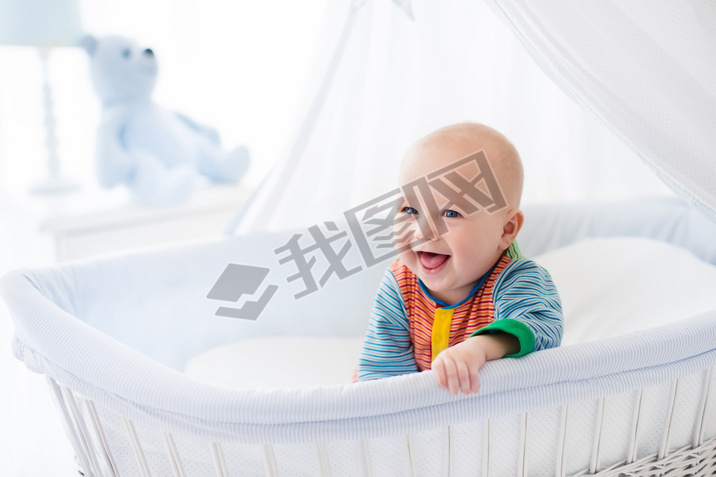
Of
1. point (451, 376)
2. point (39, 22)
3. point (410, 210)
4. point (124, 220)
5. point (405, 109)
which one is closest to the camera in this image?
point (451, 376)

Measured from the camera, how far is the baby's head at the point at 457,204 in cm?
110

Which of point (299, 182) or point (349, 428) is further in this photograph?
point (299, 182)

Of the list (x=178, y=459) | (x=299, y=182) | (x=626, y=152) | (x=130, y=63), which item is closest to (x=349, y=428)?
(x=178, y=459)

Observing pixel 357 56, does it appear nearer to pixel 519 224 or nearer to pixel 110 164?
pixel 519 224

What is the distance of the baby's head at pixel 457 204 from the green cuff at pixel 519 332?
217mm

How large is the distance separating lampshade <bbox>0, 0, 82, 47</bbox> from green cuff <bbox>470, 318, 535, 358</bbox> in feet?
5.12

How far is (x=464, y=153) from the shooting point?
1102mm

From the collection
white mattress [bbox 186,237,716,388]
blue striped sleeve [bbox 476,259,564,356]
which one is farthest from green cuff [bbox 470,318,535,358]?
A: white mattress [bbox 186,237,716,388]

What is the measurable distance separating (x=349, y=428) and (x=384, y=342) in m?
0.42

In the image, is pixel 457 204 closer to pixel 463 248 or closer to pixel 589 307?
pixel 463 248

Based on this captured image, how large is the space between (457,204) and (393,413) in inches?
15.8

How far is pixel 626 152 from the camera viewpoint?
1.84m

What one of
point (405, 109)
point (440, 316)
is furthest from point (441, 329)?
point (405, 109)

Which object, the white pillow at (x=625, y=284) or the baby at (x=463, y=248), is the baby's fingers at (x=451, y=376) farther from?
the white pillow at (x=625, y=284)
